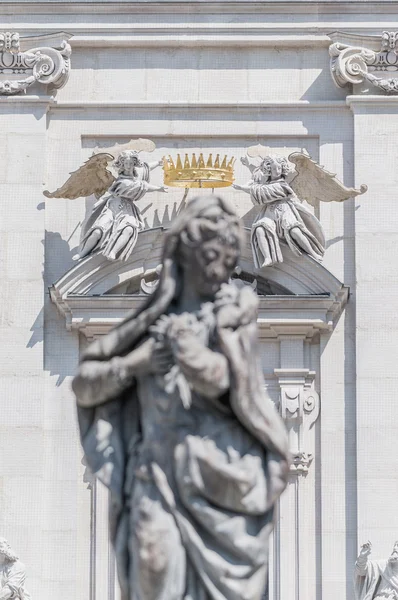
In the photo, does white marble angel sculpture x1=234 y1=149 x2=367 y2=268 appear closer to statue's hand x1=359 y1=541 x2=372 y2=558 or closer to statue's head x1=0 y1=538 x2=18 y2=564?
statue's hand x1=359 y1=541 x2=372 y2=558

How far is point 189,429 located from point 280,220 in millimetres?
14001

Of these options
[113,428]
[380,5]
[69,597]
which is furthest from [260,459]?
[380,5]

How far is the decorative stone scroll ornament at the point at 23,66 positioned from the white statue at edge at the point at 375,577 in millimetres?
5842

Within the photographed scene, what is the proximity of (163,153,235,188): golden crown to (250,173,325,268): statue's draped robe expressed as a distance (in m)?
0.35

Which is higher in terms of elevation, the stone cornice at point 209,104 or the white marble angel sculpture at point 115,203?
the stone cornice at point 209,104

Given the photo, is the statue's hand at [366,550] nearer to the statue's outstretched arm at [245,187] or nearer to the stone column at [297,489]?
the stone column at [297,489]

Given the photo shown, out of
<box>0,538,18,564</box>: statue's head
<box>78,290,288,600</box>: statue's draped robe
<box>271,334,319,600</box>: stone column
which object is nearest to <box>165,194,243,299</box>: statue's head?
<box>78,290,288,600</box>: statue's draped robe

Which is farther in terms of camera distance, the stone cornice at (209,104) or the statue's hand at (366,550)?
the stone cornice at (209,104)

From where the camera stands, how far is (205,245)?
996cm

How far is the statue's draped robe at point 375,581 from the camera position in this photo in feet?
71.3

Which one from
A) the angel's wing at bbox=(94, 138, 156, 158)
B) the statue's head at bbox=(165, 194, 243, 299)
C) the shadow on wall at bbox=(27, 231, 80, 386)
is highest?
the angel's wing at bbox=(94, 138, 156, 158)

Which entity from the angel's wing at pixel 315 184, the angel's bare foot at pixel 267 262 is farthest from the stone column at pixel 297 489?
the angel's wing at pixel 315 184

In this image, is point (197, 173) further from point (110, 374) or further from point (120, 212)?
point (110, 374)

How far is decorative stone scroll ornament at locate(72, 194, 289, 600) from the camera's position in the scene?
9695 mm
